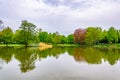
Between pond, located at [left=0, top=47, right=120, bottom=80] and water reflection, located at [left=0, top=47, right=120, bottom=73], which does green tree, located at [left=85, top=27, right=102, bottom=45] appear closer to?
water reflection, located at [left=0, top=47, right=120, bottom=73]

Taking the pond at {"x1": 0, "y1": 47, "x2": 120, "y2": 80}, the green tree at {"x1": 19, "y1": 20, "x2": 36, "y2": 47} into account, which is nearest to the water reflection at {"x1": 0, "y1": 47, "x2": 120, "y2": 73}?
the pond at {"x1": 0, "y1": 47, "x2": 120, "y2": 80}

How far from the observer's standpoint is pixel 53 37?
136125mm

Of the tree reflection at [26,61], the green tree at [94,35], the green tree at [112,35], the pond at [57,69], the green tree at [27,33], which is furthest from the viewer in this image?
the green tree at [94,35]

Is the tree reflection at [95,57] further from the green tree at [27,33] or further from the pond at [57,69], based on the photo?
the green tree at [27,33]

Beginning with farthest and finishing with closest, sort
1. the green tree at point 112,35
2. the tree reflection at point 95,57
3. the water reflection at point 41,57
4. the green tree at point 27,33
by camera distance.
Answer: the green tree at point 112,35 → the green tree at point 27,33 → the tree reflection at point 95,57 → the water reflection at point 41,57

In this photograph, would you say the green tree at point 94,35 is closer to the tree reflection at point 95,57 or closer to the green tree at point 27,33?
the green tree at point 27,33

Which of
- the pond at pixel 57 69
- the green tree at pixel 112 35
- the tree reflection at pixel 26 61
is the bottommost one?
the pond at pixel 57 69

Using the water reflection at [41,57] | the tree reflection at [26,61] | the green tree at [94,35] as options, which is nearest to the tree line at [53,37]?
the green tree at [94,35]

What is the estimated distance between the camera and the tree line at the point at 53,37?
82.9 meters

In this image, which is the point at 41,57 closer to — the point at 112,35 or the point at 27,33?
the point at 27,33

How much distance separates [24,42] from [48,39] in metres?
39.1

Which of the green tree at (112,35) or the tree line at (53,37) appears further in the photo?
the green tree at (112,35)

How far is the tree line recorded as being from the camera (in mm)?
82938

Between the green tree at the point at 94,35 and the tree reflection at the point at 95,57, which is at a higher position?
the green tree at the point at 94,35
